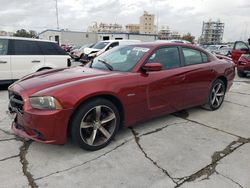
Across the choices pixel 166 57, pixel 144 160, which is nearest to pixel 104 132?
pixel 144 160

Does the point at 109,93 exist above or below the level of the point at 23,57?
below

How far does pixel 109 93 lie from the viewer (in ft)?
10.4

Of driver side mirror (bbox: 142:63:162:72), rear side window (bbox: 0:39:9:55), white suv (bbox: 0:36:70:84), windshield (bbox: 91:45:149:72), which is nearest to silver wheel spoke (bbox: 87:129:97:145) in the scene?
windshield (bbox: 91:45:149:72)

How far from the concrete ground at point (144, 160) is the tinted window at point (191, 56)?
3.95ft

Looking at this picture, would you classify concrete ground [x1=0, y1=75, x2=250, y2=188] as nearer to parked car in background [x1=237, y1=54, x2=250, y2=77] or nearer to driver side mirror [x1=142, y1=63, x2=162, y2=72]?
driver side mirror [x1=142, y1=63, x2=162, y2=72]

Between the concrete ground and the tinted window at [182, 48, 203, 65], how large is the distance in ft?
3.95

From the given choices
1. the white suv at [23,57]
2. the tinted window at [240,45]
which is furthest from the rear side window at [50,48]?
the tinted window at [240,45]

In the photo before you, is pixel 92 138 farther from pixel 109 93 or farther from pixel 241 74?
pixel 241 74

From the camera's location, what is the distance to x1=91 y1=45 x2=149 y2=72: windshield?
373 centimetres

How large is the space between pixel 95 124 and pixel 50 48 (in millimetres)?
4943

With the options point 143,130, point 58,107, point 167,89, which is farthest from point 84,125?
point 167,89

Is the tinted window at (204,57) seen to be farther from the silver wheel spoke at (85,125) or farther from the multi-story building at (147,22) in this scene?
the multi-story building at (147,22)

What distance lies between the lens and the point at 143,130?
155 inches

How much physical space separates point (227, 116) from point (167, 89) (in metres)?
1.76
